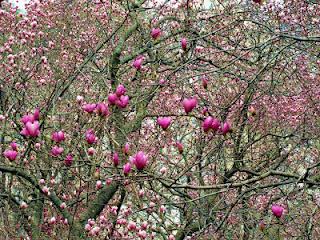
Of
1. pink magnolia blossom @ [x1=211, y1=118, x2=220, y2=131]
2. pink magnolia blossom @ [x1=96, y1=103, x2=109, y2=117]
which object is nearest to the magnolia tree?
pink magnolia blossom @ [x1=96, y1=103, x2=109, y2=117]

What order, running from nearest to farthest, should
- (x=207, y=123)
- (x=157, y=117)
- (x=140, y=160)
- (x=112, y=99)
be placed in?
(x=140, y=160)
(x=207, y=123)
(x=112, y=99)
(x=157, y=117)

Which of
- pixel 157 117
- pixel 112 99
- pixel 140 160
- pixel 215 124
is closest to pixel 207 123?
pixel 215 124

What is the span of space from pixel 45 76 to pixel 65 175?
95.2 inches

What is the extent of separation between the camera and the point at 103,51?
33.0 ft

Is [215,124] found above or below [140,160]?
above

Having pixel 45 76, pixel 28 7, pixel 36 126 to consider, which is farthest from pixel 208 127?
pixel 28 7

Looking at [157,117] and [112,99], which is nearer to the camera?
[112,99]

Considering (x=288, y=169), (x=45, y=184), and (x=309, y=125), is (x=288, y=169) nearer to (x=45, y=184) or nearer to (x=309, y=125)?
(x=309, y=125)

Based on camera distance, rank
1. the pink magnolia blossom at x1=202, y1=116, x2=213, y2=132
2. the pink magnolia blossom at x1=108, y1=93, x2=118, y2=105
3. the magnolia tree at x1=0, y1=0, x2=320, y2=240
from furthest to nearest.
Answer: the magnolia tree at x1=0, y1=0, x2=320, y2=240
the pink magnolia blossom at x1=108, y1=93, x2=118, y2=105
the pink magnolia blossom at x1=202, y1=116, x2=213, y2=132

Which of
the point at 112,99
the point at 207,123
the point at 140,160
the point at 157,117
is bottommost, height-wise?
the point at 140,160

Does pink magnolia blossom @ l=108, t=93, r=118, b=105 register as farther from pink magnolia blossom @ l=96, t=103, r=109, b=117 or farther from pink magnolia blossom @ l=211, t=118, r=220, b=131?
pink magnolia blossom @ l=211, t=118, r=220, b=131

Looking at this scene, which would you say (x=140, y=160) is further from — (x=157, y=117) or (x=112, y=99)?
(x=157, y=117)

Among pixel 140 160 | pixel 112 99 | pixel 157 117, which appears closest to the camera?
pixel 140 160

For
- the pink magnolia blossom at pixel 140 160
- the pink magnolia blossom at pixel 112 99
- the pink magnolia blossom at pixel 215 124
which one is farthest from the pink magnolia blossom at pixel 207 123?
the pink magnolia blossom at pixel 112 99
